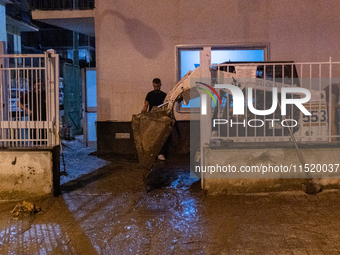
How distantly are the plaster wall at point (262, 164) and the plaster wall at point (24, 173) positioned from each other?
2465 millimetres

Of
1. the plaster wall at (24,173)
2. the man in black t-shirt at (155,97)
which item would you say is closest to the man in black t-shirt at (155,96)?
the man in black t-shirt at (155,97)

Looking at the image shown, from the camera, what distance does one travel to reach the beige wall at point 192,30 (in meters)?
8.37

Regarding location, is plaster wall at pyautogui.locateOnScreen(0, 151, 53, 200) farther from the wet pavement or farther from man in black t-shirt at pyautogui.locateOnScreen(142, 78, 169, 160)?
man in black t-shirt at pyautogui.locateOnScreen(142, 78, 169, 160)

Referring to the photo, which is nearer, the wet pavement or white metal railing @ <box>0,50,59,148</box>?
the wet pavement

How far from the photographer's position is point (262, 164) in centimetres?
516

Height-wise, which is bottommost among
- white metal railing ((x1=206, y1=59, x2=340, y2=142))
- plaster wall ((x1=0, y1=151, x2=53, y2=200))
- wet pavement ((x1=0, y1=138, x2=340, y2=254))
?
wet pavement ((x1=0, y1=138, x2=340, y2=254))

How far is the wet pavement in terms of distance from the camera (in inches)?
143

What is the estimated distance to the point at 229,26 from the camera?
8.38m

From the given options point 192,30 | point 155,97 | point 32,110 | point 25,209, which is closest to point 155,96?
point 155,97

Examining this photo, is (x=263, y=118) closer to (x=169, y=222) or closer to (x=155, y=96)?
(x=169, y=222)

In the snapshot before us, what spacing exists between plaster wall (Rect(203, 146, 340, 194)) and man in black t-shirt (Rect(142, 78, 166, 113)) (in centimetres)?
303

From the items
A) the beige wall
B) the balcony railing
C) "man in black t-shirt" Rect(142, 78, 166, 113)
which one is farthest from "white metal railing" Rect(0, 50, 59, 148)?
the balcony railing

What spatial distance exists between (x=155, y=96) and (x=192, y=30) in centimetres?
197

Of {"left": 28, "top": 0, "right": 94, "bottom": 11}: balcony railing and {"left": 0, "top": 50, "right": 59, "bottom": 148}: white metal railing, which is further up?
{"left": 28, "top": 0, "right": 94, "bottom": 11}: balcony railing
